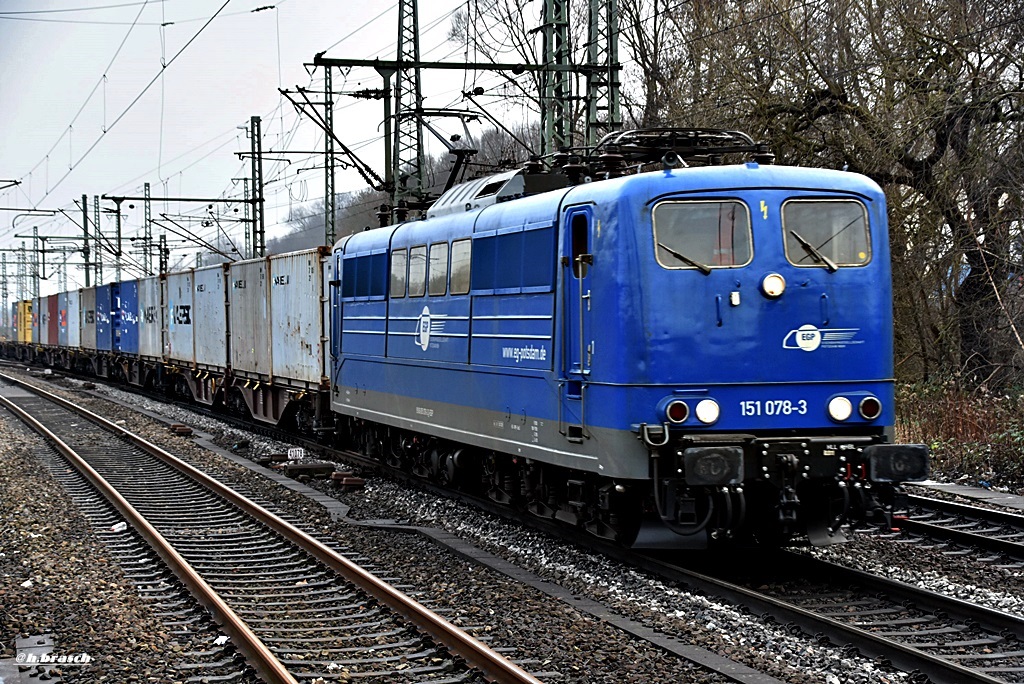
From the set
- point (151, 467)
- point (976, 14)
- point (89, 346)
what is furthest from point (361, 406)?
point (89, 346)

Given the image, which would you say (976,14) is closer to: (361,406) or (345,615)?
(361,406)

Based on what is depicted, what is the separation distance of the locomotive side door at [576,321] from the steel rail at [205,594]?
3.02m

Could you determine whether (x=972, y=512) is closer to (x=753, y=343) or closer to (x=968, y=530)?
(x=968, y=530)

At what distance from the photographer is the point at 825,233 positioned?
9500 millimetres

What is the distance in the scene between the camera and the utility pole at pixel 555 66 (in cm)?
1944

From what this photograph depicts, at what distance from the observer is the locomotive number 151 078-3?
9.16m

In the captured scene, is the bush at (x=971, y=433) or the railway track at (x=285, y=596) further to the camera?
the bush at (x=971, y=433)

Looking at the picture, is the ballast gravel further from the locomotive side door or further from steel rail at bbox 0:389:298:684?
A: steel rail at bbox 0:389:298:684

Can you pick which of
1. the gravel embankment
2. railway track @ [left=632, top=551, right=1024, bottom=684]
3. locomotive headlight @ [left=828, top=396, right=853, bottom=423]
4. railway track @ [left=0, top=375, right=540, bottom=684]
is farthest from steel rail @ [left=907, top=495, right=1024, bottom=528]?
the gravel embankment

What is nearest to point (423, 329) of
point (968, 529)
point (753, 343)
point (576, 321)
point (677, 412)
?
point (576, 321)

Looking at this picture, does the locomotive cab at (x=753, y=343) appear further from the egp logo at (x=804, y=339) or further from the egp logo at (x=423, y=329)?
the egp logo at (x=423, y=329)

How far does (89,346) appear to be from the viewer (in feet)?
144

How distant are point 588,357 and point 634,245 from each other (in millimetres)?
987

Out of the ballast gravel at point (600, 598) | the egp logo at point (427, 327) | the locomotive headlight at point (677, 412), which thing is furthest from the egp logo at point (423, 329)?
the locomotive headlight at point (677, 412)
